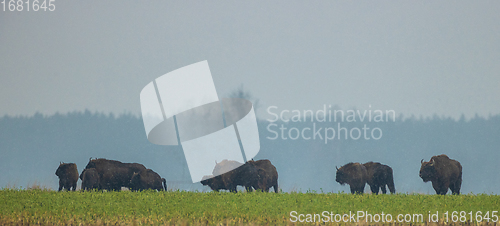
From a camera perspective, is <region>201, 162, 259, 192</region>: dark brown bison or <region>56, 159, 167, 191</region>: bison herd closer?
<region>56, 159, 167, 191</region>: bison herd

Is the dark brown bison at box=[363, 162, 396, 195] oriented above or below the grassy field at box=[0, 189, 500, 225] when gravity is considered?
above

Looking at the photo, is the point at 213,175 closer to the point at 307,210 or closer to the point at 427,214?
the point at 307,210

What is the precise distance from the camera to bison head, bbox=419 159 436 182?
924 inches

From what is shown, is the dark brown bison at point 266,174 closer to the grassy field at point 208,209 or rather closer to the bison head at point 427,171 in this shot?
the grassy field at point 208,209

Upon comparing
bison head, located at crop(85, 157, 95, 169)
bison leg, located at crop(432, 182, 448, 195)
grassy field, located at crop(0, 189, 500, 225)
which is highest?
bison head, located at crop(85, 157, 95, 169)

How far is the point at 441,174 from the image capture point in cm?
2356

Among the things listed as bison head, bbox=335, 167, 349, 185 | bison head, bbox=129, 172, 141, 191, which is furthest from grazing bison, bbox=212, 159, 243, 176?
bison head, bbox=335, 167, 349, 185

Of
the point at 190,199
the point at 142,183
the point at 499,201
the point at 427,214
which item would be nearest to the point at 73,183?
the point at 142,183

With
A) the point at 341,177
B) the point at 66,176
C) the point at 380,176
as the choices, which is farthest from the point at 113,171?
the point at 380,176

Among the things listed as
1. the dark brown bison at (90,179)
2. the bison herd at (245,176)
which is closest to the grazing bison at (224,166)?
the bison herd at (245,176)

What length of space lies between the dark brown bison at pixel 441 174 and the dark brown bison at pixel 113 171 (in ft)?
45.7

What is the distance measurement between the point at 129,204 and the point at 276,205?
15.4ft

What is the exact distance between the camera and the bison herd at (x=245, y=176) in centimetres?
2358

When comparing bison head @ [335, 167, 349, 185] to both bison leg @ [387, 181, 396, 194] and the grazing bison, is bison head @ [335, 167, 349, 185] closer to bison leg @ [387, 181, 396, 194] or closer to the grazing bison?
bison leg @ [387, 181, 396, 194]
